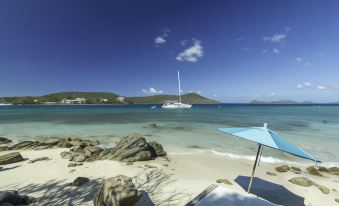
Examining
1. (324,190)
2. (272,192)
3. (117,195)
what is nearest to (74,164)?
(117,195)

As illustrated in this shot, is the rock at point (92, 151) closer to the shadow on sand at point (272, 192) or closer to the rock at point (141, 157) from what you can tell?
the rock at point (141, 157)

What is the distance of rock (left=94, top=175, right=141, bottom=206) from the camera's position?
16.4ft

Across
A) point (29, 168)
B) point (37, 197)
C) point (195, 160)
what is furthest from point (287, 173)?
point (29, 168)

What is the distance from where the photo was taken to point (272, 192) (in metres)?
8.37

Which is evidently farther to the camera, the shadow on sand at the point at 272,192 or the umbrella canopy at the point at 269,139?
the shadow on sand at the point at 272,192

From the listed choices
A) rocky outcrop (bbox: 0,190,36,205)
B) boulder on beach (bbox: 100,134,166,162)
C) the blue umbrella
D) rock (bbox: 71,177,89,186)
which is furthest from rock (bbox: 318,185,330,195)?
rocky outcrop (bbox: 0,190,36,205)

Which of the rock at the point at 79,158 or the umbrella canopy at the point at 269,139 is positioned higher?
the umbrella canopy at the point at 269,139

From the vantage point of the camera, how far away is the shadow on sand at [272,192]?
7.65 meters

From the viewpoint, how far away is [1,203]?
17.3 ft


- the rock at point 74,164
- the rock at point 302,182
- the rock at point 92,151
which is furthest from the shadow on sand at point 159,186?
the rock at point 302,182

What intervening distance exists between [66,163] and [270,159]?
1312 centimetres

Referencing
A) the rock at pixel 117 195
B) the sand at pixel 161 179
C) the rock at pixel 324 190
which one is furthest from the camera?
the rock at pixel 324 190

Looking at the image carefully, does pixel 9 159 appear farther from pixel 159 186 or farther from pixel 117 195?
pixel 117 195

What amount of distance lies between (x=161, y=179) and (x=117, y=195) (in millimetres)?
4394
